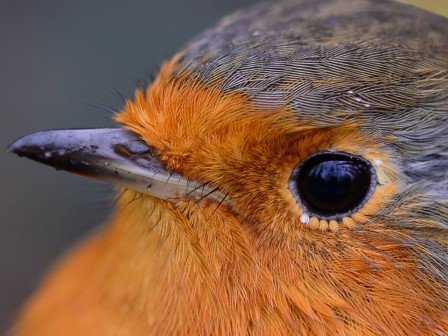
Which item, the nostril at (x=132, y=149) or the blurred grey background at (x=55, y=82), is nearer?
the nostril at (x=132, y=149)

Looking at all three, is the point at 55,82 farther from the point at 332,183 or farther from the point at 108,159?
the point at 332,183

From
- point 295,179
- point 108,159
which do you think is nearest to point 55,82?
point 108,159

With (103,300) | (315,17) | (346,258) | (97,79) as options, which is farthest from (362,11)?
(97,79)

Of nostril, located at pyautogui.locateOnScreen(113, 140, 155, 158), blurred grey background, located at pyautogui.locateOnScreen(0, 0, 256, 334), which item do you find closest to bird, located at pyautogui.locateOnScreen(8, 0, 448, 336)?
nostril, located at pyautogui.locateOnScreen(113, 140, 155, 158)

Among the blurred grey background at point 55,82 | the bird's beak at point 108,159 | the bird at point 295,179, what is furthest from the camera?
the blurred grey background at point 55,82

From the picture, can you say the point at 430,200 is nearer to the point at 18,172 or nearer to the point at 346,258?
the point at 346,258

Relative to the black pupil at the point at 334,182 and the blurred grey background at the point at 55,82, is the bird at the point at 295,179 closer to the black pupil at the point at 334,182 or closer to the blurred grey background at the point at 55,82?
Result: the black pupil at the point at 334,182

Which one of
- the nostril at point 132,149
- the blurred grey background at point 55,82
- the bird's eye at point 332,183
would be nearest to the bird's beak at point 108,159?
the nostril at point 132,149
